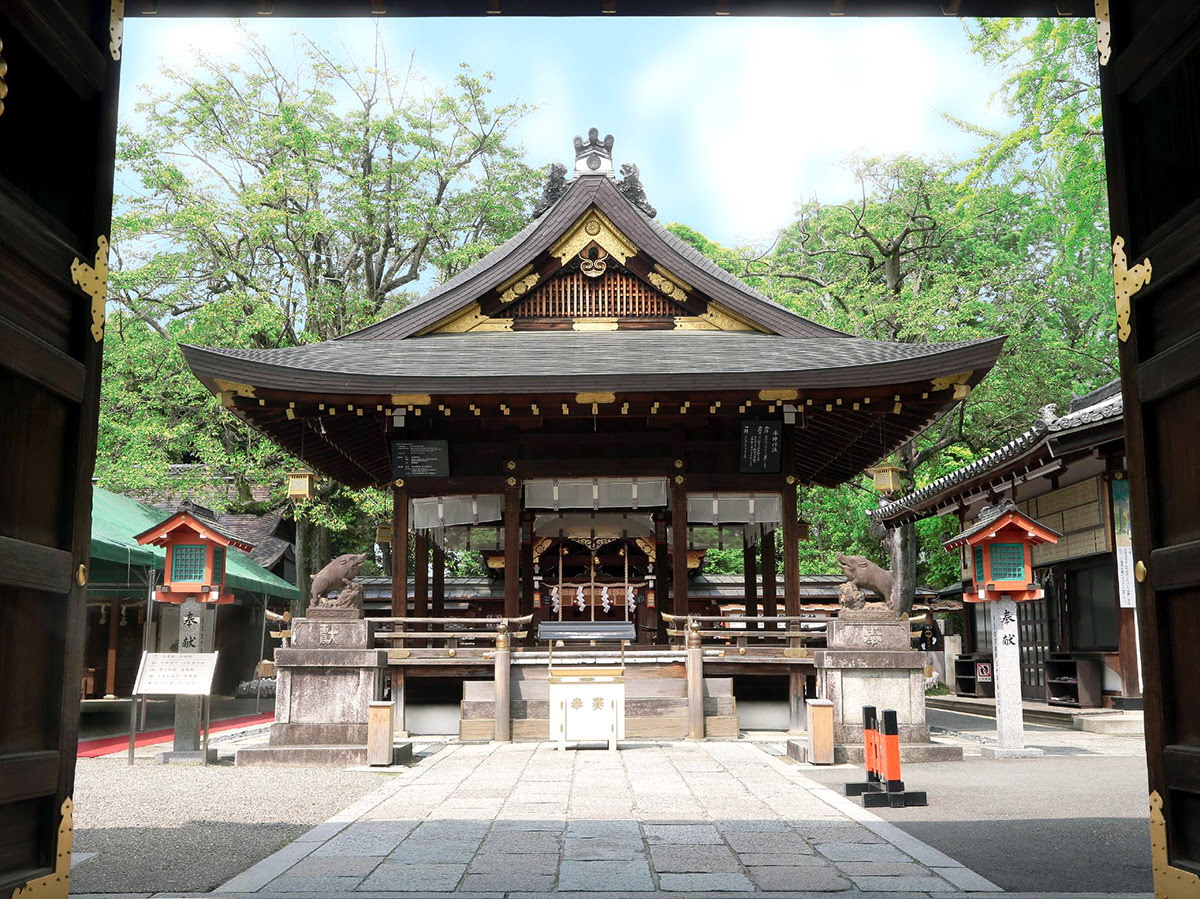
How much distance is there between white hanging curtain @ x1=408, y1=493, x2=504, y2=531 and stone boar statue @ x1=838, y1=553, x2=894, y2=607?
237 inches

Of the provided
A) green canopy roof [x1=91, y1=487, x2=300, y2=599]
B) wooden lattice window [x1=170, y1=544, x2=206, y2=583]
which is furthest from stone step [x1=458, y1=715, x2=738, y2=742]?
green canopy roof [x1=91, y1=487, x2=300, y2=599]

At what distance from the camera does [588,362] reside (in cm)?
1395

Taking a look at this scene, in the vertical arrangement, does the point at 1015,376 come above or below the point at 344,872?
above

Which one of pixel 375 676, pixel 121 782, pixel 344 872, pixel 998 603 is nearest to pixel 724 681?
pixel 998 603

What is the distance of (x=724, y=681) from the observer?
12.5 metres

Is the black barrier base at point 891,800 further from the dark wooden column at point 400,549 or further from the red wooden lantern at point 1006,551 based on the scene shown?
the dark wooden column at point 400,549

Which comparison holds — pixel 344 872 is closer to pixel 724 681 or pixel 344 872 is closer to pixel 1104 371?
pixel 724 681

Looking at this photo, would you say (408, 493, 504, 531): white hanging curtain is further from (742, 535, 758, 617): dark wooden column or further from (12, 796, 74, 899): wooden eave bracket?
(12, 796, 74, 899): wooden eave bracket

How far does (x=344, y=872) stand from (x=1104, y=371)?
2230 cm

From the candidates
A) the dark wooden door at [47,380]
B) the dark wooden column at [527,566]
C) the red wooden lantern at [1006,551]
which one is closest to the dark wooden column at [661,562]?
the dark wooden column at [527,566]

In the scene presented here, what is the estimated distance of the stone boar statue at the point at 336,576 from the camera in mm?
11234

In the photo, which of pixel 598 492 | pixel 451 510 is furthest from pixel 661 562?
pixel 451 510

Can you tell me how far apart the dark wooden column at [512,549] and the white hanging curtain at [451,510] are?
426 millimetres

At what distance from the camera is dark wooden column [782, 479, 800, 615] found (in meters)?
14.0
